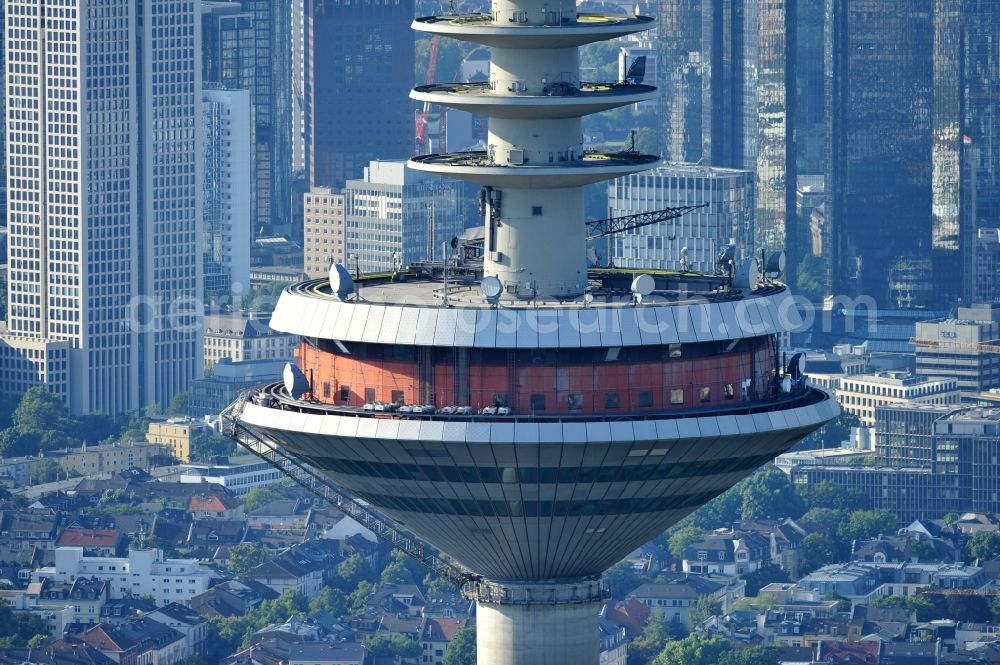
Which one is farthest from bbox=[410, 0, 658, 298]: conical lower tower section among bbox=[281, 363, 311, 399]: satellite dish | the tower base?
the tower base

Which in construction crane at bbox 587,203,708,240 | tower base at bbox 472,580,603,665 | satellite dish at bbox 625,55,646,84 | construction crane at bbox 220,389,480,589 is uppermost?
satellite dish at bbox 625,55,646,84

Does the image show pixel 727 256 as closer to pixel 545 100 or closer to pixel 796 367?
pixel 796 367

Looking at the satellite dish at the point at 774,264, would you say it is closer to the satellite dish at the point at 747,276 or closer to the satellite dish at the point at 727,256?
the satellite dish at the point at 727,256

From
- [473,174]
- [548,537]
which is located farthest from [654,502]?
[473,174]

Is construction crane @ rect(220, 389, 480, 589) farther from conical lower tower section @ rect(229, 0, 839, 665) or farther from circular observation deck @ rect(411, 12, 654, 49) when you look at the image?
circular observation deck @ rect(411, 12, 654, 49)

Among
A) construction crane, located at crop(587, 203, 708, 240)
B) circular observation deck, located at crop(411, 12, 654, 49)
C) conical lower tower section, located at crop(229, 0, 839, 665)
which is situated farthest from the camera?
construction crane, located at crop(587, 203, 708, 240)

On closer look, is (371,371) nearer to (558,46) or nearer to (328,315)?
(328,315)

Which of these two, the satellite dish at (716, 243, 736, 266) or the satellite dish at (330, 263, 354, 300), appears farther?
the satellite dish at (716, 243, 736, 266)
